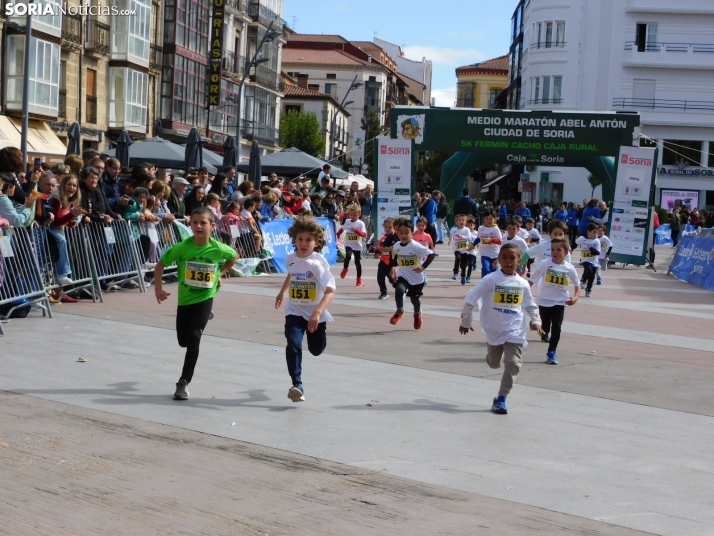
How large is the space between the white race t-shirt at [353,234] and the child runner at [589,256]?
13.3 feet

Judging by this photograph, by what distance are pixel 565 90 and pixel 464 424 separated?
213 feet

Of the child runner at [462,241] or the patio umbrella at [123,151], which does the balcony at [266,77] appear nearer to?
the patio umbrella at [123,151]

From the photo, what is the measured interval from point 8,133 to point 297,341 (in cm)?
2935

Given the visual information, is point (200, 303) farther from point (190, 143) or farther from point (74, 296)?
point (190, 143)

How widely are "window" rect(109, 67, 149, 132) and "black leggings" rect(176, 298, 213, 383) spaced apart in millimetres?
38014

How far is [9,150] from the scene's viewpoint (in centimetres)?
1208

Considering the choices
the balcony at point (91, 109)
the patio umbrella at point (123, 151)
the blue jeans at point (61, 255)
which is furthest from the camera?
the balcony at point (91, 109)

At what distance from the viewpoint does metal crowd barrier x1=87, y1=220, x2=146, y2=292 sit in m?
14.2

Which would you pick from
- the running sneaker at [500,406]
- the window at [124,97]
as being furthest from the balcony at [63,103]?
the running sneaker at [500,406]

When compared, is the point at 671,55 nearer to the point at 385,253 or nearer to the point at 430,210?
the point at 430,210

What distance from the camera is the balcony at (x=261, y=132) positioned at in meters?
66.4

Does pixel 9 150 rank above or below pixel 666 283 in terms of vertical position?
above

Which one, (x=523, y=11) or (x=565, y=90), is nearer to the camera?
(x=565, y=90)

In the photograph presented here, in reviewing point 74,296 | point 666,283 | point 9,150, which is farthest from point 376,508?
point 666,283
